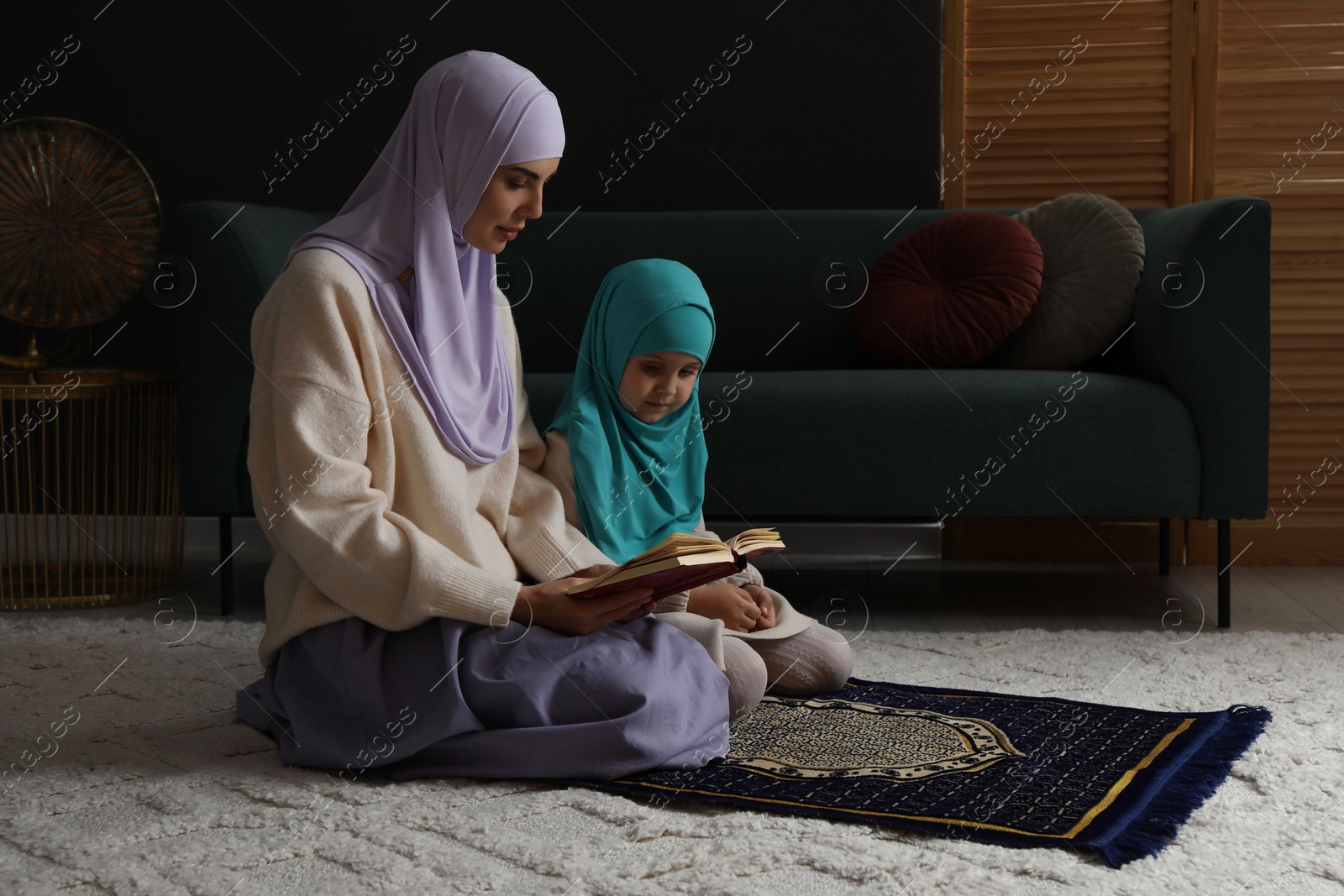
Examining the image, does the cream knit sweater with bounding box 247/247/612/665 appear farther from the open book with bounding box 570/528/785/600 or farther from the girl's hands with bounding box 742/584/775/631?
the girl's hands with bounding box 742/584/775/631

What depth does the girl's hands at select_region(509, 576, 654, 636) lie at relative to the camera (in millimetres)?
1416

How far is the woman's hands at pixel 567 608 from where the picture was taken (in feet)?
4.65

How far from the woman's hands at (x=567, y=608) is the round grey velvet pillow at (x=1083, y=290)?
5.01 ft

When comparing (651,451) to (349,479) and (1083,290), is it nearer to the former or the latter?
(349,479)

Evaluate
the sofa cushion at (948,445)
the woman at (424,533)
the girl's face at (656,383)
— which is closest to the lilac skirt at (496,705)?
the woman at (424,533)

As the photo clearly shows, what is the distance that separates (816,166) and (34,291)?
2.03m

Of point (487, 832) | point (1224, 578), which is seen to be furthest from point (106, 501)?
point (1224, 578)

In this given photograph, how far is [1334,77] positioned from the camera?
3.05 m

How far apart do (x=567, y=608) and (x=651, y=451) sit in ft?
1.48

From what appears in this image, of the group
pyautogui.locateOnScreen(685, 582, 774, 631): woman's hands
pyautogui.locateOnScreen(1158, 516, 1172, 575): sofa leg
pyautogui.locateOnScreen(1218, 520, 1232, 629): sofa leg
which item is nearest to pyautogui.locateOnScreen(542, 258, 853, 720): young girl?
pyautogui.locateOnScreen(685, 582, 774, 631): woman's hands

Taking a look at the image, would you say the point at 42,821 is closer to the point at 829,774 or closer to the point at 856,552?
the point at 829,774

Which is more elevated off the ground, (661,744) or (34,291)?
(34,291)

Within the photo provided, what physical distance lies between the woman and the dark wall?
1.85 meters

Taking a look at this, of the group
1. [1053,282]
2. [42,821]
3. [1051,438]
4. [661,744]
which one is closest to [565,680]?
[661,744]
